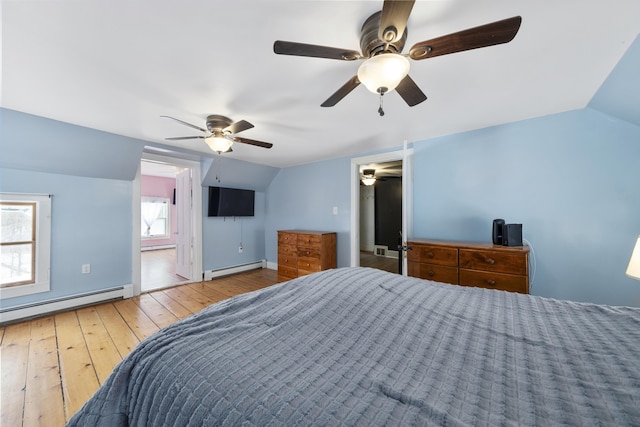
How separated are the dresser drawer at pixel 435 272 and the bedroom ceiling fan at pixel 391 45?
1810 mm

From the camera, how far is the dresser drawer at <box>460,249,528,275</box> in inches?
79.3

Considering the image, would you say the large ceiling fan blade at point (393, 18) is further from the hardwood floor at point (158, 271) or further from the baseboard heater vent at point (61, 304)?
the hardwood floor at point (158, 271)

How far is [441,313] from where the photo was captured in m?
1.10

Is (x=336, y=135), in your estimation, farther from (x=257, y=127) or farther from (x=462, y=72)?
(x=462, y=72)

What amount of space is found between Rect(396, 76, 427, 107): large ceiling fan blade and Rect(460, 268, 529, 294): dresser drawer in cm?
165

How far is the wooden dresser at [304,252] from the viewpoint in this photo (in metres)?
3.68

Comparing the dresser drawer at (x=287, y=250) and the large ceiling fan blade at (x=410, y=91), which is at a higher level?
the large ceiling fan blade at (x=410, y=91)

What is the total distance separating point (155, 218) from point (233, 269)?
454 centimetres

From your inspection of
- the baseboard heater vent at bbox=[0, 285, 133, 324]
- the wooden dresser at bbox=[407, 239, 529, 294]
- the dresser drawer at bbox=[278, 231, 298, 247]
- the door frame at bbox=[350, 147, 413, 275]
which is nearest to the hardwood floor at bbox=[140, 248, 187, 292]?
the baseboard heater vent at bbox=[0, 285, 133, 324]

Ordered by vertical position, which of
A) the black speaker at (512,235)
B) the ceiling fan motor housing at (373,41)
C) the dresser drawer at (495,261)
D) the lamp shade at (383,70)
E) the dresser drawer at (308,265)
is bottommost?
the dresser drawer at (308,265)

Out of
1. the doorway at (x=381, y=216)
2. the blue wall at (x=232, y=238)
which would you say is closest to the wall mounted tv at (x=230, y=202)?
the blue wall at (x=232, y=238)

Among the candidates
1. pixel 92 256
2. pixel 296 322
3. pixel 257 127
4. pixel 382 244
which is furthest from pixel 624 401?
pixel 382 244

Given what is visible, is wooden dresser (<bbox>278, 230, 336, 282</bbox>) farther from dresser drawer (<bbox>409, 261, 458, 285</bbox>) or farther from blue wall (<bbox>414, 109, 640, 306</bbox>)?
blue wall (<bbox>414, 109, 640, 306</bbox>)

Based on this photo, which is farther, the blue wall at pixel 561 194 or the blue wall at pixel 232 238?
the blue wall at pixel 232 238
